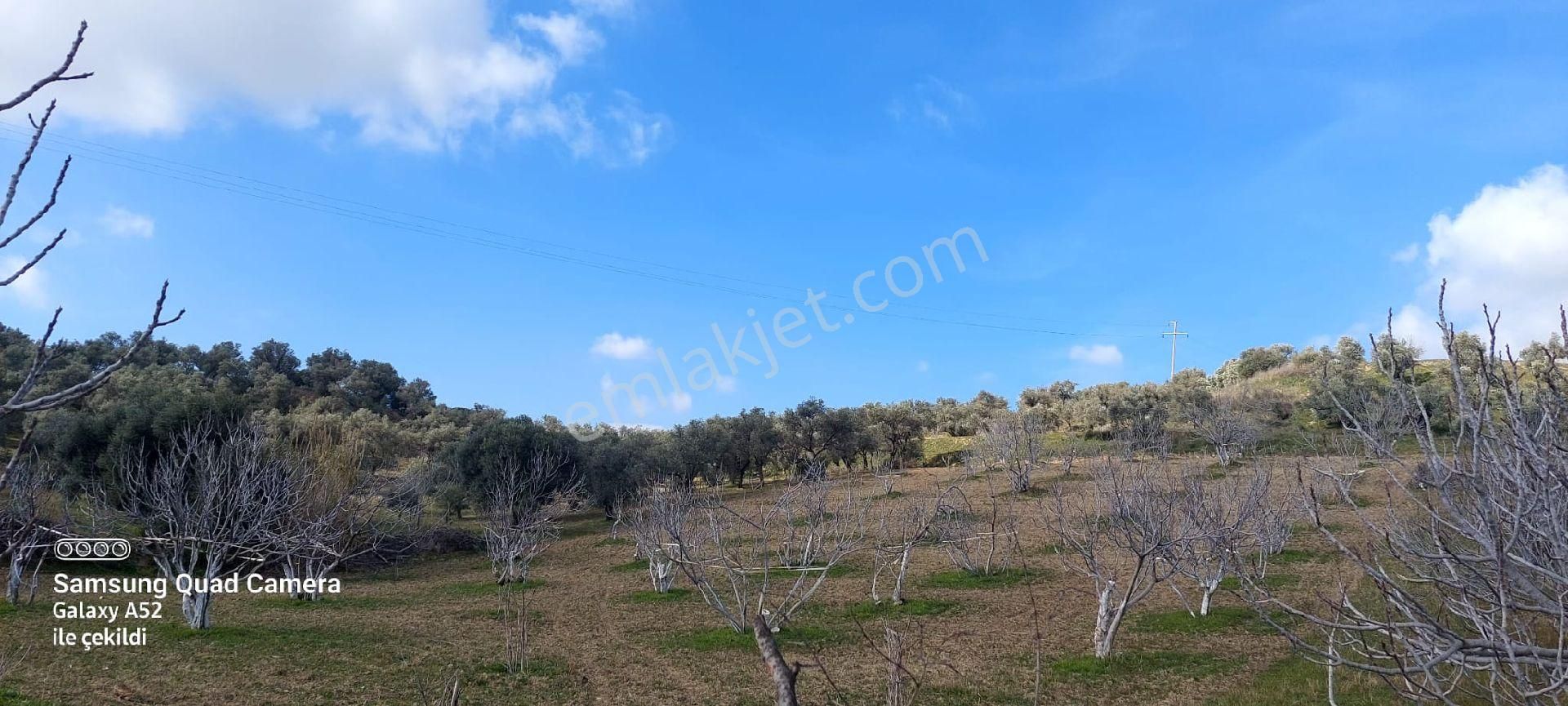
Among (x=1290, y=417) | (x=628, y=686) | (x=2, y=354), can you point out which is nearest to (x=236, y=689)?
(x=628, y=686)

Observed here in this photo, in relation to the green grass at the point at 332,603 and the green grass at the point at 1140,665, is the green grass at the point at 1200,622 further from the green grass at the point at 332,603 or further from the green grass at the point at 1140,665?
the green grass at the point at 332,603

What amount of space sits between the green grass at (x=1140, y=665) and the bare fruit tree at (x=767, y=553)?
10.3 ft

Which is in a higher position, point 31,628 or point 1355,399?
point 1355,399

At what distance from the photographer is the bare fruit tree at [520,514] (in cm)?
1823

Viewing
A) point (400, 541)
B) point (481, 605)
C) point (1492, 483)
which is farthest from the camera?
point (400, 541)

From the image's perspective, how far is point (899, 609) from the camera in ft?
45.1

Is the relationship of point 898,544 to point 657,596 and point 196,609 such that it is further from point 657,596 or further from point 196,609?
point 196,609

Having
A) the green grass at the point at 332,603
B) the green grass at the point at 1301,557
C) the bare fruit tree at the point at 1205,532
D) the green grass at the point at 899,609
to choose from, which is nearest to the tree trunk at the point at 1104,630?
the bare fruit tree at the point at 1205,532

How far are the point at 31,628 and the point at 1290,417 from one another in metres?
47.3

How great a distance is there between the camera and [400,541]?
23.3m

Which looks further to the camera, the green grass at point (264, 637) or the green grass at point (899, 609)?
the green grass at point (899, 609)

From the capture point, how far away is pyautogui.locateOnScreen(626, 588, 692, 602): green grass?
1564 centimetres

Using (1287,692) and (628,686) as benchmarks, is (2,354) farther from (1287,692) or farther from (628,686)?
(1287,692)

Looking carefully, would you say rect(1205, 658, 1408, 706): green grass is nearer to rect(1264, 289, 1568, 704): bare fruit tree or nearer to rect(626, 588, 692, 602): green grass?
rect(1264, 289, 1568, 704): bare fruit tree
